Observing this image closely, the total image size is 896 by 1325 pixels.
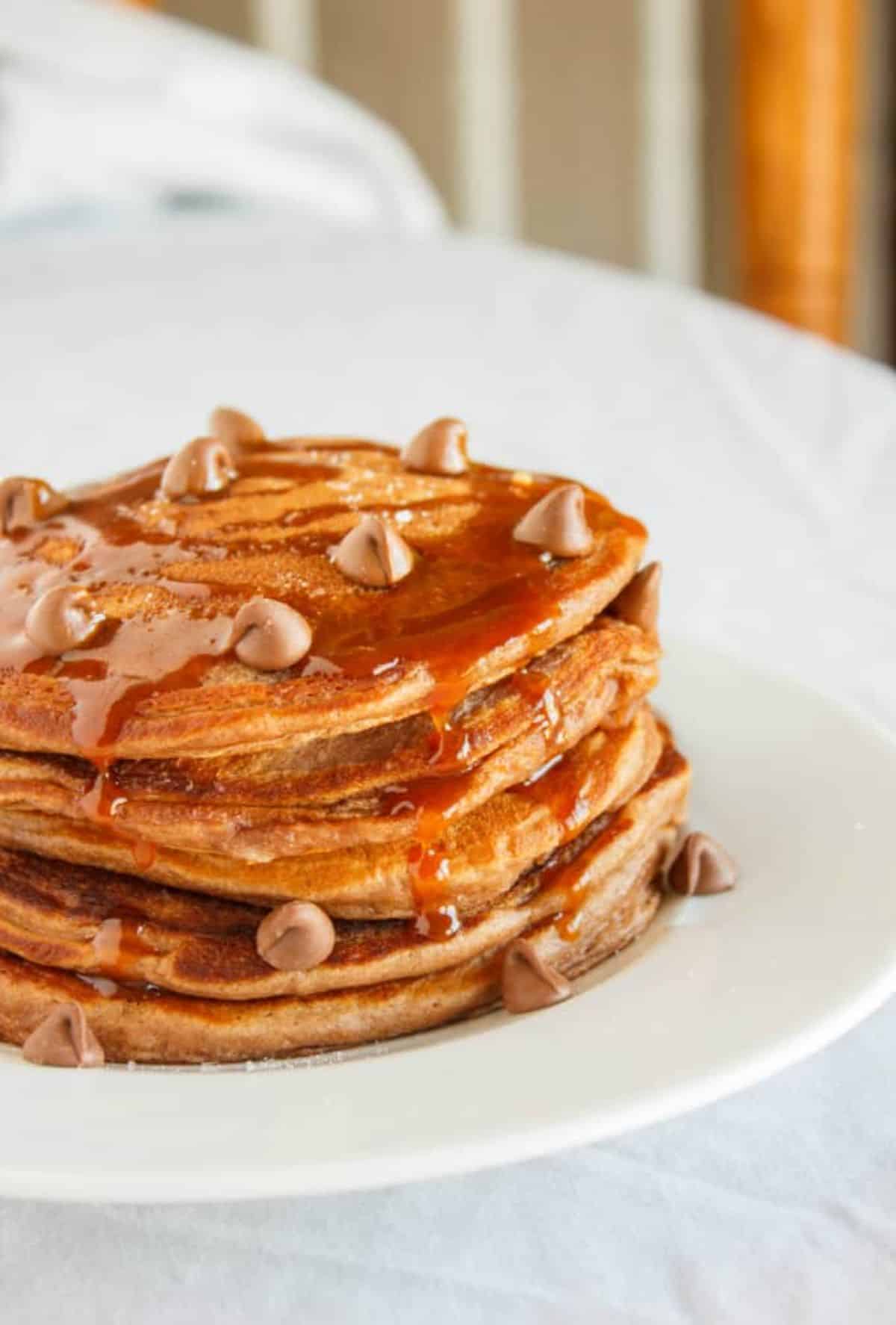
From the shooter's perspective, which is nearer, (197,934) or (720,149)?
(197,934)

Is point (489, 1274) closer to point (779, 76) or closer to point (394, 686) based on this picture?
point (394, 686)

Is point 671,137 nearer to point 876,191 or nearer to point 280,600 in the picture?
point 876,191

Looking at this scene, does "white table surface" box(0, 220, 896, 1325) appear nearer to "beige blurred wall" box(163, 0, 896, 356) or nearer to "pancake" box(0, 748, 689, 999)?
"pancake" box(0, 748, 689, 999)

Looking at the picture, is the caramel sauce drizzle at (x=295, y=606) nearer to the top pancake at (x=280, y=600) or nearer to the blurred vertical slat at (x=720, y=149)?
the top pancake at (x=280, y=600)

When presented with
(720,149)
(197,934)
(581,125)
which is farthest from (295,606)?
(720,149)

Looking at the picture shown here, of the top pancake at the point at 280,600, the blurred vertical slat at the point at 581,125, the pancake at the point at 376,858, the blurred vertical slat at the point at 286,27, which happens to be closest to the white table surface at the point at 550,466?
the pancake at the point at 376,858

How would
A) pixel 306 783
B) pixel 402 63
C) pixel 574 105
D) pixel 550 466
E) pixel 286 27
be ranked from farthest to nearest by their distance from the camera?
pixel 574 105
pixel 402 63
pixel 286 27
pixel 550 466
pixel 306 783
